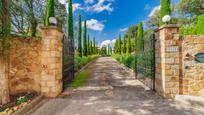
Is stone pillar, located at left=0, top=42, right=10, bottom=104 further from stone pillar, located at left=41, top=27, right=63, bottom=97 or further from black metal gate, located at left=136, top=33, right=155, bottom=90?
black metal gate, located at left=136, top=33, right=155, bottom=90

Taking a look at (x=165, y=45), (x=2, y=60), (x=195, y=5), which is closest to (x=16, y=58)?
(x=2, y=60)

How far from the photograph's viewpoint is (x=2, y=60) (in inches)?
195

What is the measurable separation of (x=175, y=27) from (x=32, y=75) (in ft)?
15.6

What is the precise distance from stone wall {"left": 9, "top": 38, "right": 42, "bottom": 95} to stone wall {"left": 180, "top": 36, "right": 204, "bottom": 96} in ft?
15.1

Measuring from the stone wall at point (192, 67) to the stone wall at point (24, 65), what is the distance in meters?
4.61

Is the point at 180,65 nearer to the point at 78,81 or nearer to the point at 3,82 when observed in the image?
the point at 78,81

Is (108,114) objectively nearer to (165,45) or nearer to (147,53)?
(165,45)

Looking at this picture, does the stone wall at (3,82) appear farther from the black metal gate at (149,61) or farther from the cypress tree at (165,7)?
the cypress tree at (165,7)

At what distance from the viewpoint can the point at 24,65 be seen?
6004 mm

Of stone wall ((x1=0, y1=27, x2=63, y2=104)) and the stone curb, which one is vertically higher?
stone wall ((x1=0, y1=27, x2=63, y2=104))

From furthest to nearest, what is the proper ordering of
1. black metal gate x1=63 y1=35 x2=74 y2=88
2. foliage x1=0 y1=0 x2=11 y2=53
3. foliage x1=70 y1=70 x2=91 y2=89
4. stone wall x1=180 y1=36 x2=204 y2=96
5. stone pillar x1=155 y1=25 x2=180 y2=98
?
foliage x1=70 y1=70 x2=91 y2=89, black metal gate x1=63 y1=35 x2=74 y2=88, stone pillar x1=155 y1=25 x2=180 y2=98, stone wall x1=180 y1=36 x2=204 y2=96, foliage x1=0 y1=0 x2=11 y2=53

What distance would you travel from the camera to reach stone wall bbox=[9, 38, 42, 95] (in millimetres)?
5879

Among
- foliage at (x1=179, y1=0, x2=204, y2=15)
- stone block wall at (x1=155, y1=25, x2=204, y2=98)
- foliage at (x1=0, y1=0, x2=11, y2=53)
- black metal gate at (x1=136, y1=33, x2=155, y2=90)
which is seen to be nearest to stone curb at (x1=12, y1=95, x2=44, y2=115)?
foliage at (x1=0, y1=0, x2=11, y2=53)

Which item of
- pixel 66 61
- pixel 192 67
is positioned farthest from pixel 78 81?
pixel 192 67
